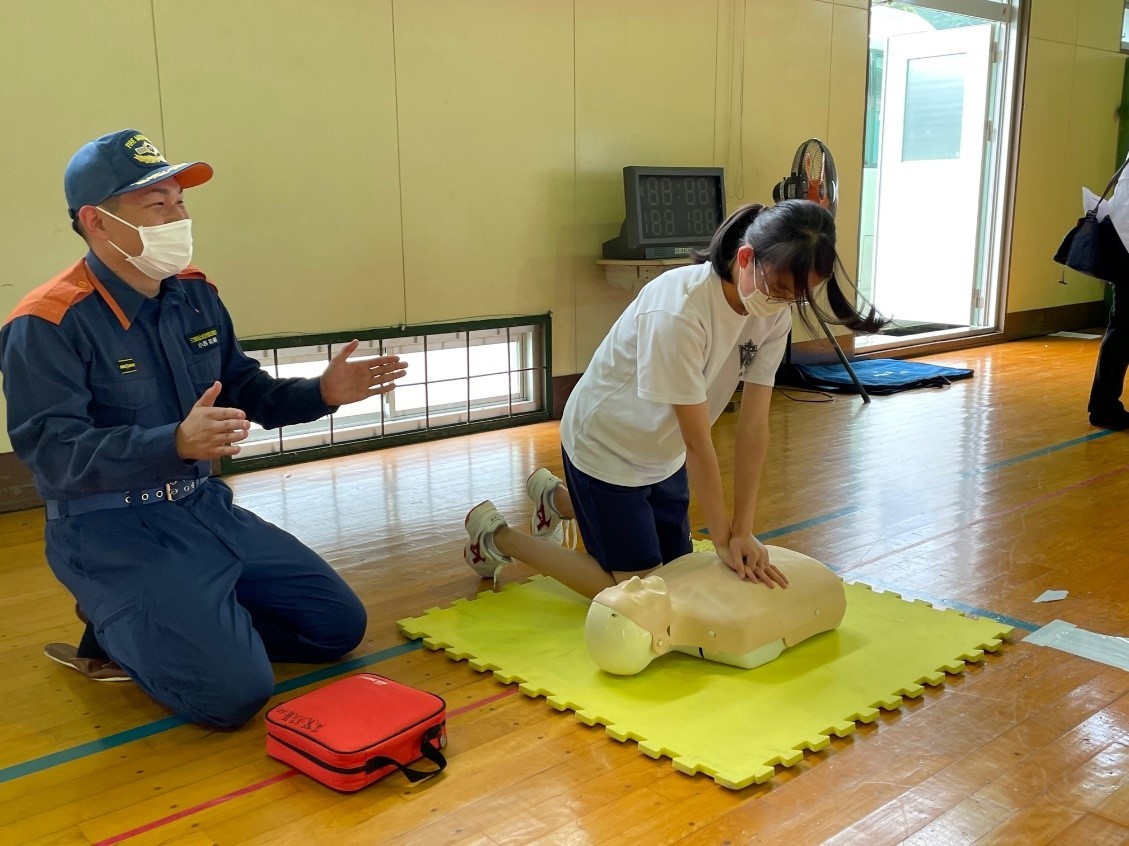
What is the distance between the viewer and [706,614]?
2.19 metres

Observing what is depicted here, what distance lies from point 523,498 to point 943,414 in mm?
2503

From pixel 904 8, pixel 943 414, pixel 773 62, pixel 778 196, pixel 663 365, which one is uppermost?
pixel 904 8

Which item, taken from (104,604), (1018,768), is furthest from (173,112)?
(1018,768)

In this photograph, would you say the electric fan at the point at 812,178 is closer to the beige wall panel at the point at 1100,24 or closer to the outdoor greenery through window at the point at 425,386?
the outdoor greenery through window at the point at 425,386

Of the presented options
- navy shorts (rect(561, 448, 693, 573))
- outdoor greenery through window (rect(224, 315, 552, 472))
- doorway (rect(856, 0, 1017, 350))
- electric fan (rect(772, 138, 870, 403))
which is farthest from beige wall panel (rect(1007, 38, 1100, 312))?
navy shorts (rect(561, 448, 693, 573))

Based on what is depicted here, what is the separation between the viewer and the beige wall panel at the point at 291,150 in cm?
371

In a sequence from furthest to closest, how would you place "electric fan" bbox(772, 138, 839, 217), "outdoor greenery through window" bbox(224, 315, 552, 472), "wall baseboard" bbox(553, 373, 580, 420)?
"electric fan" bbox(772, 138, 839, 217)
"wall baseboard" bbox(553, 373, 580, 420)
"outdoor greenery through window" bbox(224, 315, 552, 472)

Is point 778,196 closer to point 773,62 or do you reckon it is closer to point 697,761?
point 773,62

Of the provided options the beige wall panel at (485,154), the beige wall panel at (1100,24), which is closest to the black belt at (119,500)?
the beige wall panel at (485,154)

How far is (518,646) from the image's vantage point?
93.7 inches

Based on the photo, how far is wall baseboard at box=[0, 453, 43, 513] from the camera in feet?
11.5

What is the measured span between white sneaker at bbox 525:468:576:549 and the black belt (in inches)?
43.4

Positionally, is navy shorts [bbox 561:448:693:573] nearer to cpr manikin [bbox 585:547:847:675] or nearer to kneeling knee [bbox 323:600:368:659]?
cpr manikin [bbox 585:547:847:675]

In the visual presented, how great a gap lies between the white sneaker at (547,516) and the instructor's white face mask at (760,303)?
3.34ft
